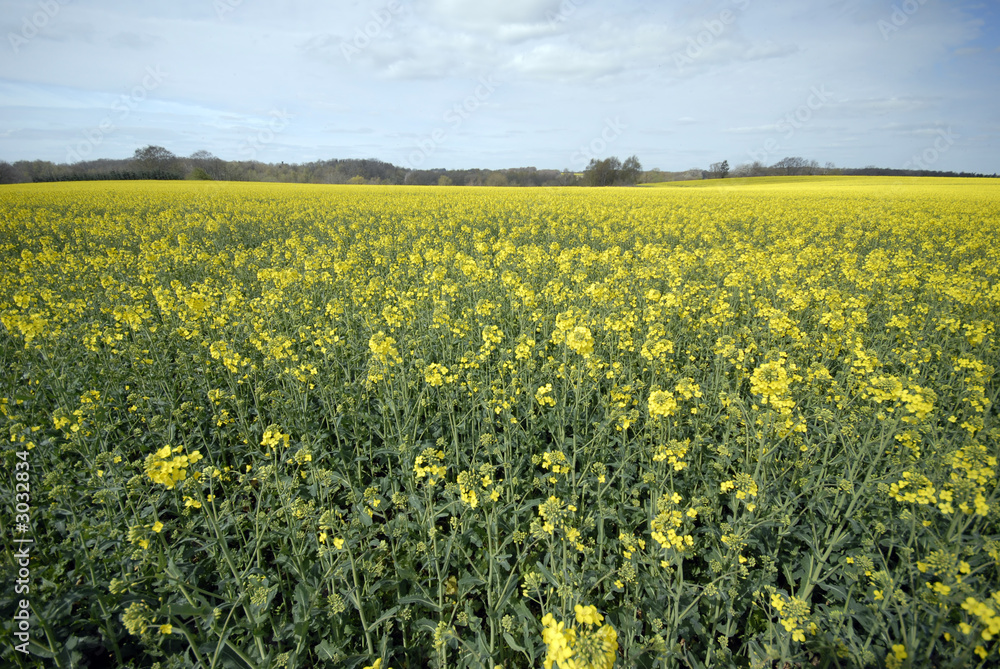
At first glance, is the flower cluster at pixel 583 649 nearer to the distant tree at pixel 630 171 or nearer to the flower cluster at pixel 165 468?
the flower cluster at pixel 165 468

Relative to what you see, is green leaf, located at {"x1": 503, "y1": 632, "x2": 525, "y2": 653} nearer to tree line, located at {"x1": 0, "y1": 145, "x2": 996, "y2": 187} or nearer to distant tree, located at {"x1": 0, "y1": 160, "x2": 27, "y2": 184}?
tree line, located at {"x1": 0, "y1": 145, "x2": 996, "y2": 187}

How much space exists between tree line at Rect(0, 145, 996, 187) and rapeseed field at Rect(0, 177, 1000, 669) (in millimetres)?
59295

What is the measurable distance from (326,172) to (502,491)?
6586 cm

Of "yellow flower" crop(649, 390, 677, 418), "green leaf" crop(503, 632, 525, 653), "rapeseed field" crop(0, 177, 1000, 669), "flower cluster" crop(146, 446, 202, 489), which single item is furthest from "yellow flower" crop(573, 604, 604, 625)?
"flower cluster" crop(146, 446, 202, 489)

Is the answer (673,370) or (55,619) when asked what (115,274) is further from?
(673,370)

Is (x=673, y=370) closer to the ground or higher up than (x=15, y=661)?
higher up

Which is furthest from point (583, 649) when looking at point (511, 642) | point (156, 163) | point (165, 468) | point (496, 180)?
point (156, 163)

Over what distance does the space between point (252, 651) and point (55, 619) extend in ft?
3.73

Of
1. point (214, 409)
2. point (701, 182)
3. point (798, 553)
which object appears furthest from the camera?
point (701, 182)

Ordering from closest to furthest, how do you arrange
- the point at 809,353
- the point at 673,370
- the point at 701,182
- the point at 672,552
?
the point at 672,552
the point at 673,370
the point at 809,353
the point at 701,182

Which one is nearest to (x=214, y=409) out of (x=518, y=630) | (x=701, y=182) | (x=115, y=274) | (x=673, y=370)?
(x=518, y=630)

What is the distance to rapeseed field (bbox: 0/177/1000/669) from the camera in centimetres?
248

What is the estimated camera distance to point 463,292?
825 cm

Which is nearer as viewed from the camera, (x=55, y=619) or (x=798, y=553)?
(x=55, y=619)
